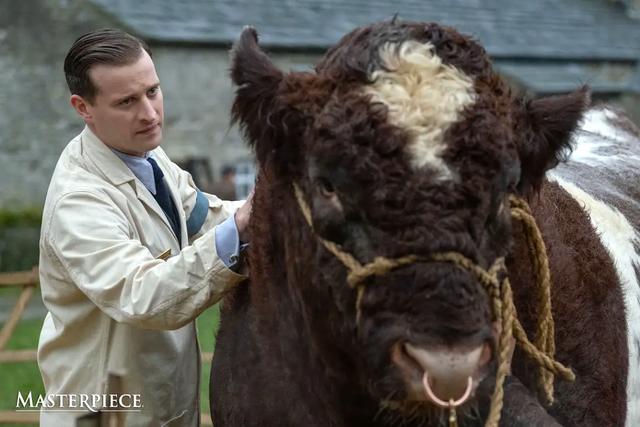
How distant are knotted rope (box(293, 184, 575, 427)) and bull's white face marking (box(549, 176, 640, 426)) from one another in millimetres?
649

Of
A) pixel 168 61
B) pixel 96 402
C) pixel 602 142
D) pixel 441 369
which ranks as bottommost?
pixel 168 61

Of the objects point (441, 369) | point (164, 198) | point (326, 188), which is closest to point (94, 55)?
point (164, 198)

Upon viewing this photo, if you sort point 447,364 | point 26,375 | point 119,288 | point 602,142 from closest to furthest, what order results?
point 447,364 < point 119,288 < point 602,142 < point 26,375

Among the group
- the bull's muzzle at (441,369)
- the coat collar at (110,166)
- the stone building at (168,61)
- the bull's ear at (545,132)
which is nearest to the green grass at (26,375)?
the coat collar at (110,166)

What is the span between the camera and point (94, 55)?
4.39m

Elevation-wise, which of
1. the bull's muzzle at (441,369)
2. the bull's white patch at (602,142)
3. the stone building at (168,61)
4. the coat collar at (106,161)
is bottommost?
the stone building at (168,61)

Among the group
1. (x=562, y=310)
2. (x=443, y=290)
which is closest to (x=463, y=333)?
(x=443, y=290)

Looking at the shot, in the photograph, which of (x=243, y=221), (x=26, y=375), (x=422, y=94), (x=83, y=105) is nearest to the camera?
(x=422, y=94)

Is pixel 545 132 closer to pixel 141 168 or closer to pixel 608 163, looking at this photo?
pixel 141 168

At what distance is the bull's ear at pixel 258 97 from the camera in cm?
382

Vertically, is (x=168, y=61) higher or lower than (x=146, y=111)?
lower

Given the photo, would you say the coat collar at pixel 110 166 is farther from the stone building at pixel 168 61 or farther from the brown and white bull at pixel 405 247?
the stone building at pixel 168 61

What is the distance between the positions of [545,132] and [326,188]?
77 centimetres

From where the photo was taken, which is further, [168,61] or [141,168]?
[168,61]
